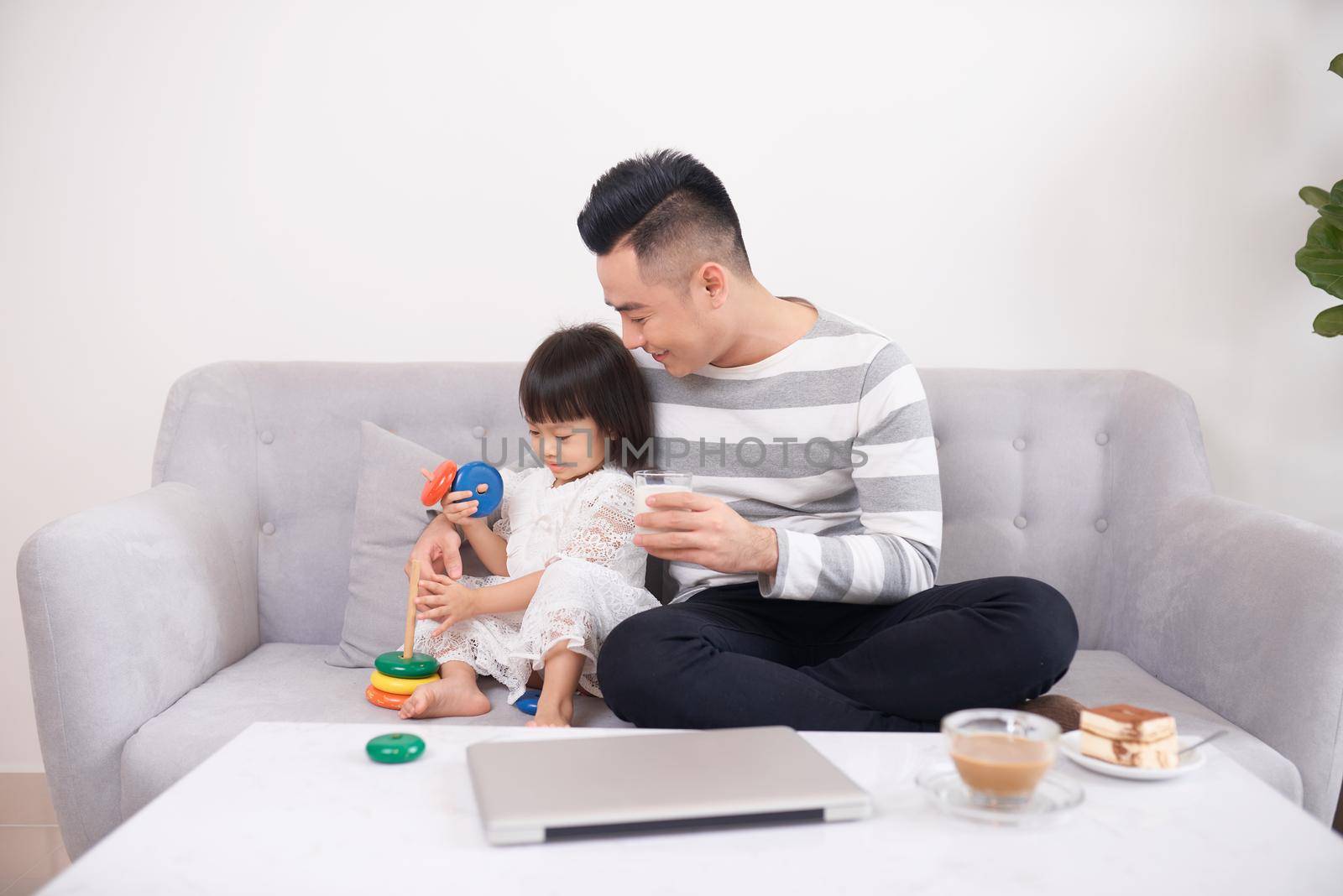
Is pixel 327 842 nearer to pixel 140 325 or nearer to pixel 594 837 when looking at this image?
pixel 594 837

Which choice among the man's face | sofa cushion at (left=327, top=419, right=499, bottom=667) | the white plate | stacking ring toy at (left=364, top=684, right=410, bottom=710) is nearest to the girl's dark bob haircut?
the man's face

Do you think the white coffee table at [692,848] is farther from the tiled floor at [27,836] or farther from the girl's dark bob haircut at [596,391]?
the tiled floor at [27,836]

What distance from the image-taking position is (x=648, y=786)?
0.95m

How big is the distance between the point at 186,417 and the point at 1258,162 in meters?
2.24

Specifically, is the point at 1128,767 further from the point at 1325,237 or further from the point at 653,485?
the point at 1325,237

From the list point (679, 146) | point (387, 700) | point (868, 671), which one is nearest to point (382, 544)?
point (387, 700)

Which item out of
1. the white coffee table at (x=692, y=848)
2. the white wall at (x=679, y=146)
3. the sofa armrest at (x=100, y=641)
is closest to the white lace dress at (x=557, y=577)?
the sofa armrest at (x=100, y=641)

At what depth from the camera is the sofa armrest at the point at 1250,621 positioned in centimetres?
153

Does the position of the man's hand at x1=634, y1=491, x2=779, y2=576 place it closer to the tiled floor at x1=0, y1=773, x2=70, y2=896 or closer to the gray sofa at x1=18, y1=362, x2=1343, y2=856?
the gray sofa at x1=18, y1=362, x2=1343, y2=856

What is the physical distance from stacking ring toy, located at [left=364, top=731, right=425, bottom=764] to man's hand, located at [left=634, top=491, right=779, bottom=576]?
0.44 m

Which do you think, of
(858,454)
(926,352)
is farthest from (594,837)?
(926,352)

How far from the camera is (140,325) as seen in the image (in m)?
2.34

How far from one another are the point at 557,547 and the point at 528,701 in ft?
0.97

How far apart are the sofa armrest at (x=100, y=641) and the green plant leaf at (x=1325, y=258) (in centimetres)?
214
